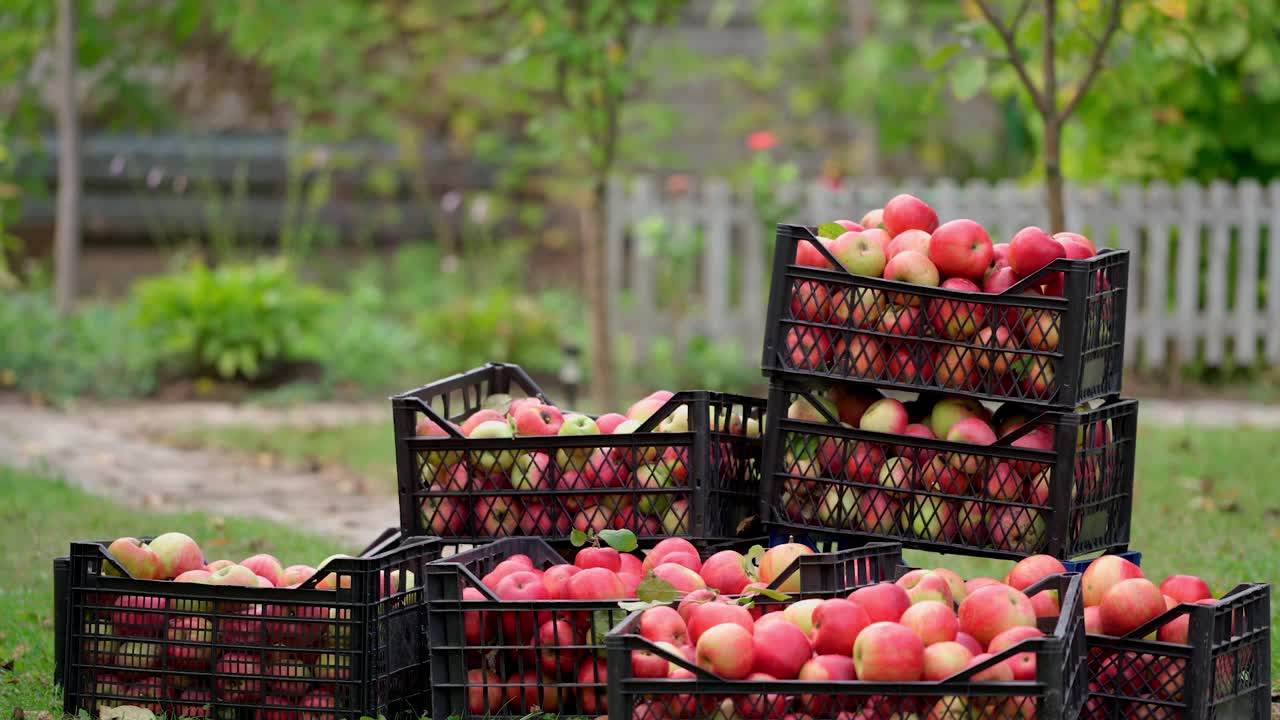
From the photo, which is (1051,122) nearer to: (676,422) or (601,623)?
(676,422)

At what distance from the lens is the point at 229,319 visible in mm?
9930

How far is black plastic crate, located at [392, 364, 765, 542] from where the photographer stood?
12.5 ft

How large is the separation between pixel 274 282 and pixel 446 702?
7.17 metres

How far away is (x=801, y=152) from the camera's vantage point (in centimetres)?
1526

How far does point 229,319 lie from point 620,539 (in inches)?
270

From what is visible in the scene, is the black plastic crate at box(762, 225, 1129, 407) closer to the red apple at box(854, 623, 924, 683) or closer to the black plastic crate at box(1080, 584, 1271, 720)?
the black plastic crate at box(1080, 584, 1271, 720)

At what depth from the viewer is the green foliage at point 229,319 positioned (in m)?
9.86

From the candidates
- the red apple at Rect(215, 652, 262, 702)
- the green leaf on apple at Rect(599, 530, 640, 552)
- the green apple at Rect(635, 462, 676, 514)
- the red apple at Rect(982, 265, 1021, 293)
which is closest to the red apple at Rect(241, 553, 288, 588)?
the red apple at Rect(215, 652, 262, 702)

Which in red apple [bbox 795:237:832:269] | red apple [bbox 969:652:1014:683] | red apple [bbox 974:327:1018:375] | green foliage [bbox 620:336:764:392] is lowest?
red apple [bbox 969:652:1014:683]

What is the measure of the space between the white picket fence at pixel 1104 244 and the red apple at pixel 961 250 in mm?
6723

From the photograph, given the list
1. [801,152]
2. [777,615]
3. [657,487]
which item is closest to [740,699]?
[777,615]

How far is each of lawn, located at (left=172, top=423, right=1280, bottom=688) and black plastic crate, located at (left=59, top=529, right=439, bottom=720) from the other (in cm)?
230

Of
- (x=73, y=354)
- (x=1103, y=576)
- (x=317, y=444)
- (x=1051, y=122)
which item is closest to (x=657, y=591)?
(x=1103, y=576)

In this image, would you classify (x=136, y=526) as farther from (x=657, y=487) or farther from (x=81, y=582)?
(x=657, y=487)
